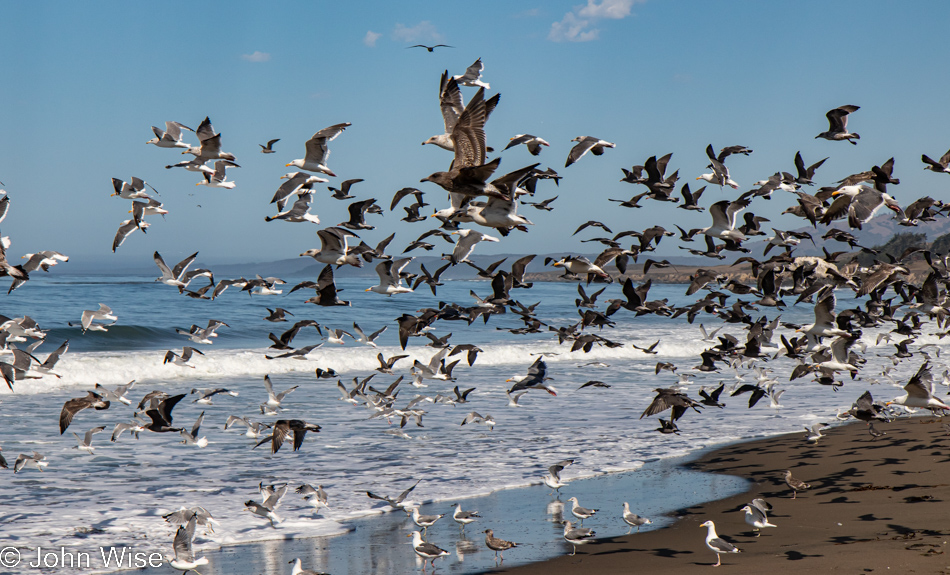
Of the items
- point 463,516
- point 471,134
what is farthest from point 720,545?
point 471,134

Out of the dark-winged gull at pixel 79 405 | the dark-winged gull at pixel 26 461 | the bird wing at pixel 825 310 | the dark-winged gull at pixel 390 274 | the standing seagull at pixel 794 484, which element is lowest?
the standing seagull at pixel 794 484

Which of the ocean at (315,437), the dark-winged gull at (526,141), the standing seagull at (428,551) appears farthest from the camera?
the dark-winged gull at (526,141)

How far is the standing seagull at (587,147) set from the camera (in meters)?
12.4

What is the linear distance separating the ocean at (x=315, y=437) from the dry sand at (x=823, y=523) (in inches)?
36.9

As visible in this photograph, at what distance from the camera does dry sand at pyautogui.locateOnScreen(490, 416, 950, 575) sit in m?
7.66

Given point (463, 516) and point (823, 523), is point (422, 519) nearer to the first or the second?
point (463, 516)

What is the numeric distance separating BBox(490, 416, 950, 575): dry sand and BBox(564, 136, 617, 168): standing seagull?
581cm

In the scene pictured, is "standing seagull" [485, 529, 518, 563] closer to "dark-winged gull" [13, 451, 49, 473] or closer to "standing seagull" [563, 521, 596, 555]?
"standing seagull" [563, 521, 596, 555]

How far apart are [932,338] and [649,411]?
3138 centimetres

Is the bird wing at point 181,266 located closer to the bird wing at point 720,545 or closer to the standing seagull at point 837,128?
the bird wing at point 720,545

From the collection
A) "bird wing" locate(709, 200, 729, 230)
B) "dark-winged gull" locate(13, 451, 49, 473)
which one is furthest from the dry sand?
"dark-winged gull" locate(13, 451, 49, 473)

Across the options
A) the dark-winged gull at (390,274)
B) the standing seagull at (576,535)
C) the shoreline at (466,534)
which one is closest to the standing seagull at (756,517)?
the shoreline at (466,534)

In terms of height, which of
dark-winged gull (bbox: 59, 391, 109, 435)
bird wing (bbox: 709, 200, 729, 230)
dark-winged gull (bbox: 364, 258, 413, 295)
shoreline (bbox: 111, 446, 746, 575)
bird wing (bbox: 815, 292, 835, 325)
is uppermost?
bird wing (bbox: 709, 200, 729, 230)

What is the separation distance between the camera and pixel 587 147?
12.5 m
